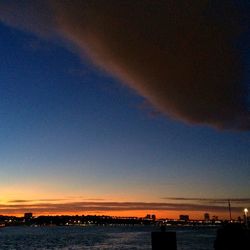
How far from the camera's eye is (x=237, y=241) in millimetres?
41531

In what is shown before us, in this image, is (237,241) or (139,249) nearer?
(237,241)

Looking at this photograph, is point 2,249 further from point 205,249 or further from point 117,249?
point 205,249

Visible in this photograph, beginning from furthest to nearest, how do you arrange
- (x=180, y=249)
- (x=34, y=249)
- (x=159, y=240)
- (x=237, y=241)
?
(x=34, y=249) → (x=180, y=249) → (x=237, y=241) → (x=159, y=240)

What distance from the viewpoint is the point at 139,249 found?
92.1m

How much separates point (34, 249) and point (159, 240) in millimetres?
87911

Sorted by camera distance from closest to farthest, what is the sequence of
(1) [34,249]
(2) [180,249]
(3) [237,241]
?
1. (3) [237,241]
2. (2) [180,249]
3. (1) [34,249]

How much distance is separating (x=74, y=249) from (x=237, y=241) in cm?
6343

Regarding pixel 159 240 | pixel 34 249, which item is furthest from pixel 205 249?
pixel 159 240

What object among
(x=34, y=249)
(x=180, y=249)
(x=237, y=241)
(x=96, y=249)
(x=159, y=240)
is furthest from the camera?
(x=34, y=249)

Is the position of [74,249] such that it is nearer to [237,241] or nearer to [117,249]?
[117,249]

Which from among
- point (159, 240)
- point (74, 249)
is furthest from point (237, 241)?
point (74, 249)

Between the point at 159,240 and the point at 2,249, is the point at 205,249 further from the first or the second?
the point at 159,240

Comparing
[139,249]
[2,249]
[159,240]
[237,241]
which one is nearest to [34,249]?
[2,249]

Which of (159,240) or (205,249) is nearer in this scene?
(159,240)
